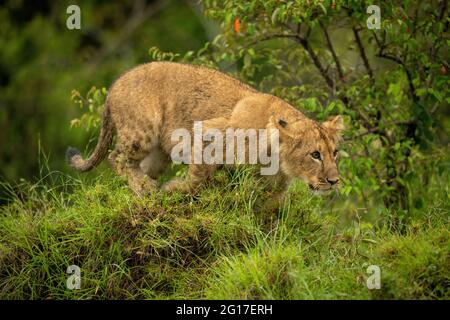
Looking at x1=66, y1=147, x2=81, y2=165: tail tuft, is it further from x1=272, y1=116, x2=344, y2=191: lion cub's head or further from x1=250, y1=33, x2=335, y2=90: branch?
x1=250, y1=33, x2=335, y2=90: branch

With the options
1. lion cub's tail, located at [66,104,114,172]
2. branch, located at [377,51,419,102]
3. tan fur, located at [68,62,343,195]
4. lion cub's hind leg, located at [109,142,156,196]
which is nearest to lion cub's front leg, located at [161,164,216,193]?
tan fur, located at [68,62,343,195]

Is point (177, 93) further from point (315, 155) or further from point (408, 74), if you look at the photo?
point (408, 74)

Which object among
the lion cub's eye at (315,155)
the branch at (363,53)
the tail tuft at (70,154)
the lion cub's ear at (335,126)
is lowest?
the tail tuft at (70,154)

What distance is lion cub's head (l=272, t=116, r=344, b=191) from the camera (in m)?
7.75

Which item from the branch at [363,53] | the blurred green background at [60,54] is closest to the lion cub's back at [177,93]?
the branch at [363,53]

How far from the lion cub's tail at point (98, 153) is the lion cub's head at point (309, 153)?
5.93ft

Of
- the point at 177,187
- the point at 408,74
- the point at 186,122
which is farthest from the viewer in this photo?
the point at 408,74

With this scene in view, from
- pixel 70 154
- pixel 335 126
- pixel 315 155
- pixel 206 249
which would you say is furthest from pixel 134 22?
pixel 206 249

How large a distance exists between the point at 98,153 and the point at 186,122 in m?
0.99

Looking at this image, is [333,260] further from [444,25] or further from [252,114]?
[444,25]

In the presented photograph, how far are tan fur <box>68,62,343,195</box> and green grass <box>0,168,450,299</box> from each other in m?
0.37

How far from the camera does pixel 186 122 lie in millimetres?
8266

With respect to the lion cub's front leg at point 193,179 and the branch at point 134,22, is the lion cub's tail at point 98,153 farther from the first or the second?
the branch at point 134,22

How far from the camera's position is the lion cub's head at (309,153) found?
775 centimetres
